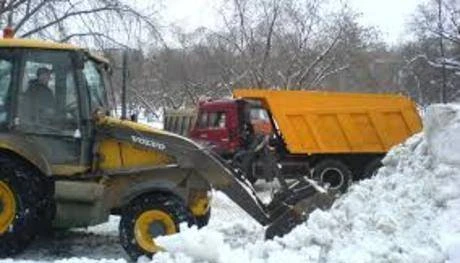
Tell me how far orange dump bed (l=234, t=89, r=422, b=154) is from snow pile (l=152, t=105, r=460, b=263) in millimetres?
9723

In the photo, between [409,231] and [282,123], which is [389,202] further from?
[282,123]

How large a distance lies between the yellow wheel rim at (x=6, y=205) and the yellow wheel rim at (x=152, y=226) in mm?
1370

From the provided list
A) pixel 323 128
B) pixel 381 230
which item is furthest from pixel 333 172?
pixel 381 230

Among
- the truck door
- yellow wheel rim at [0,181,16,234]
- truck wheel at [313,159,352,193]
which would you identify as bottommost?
truck wheel at [313,159,352,193]

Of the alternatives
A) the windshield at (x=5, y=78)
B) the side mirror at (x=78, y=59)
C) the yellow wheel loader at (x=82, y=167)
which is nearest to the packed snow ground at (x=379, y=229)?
the yellow wheel loader at (x=82, y=167)

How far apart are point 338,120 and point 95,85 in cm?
1027

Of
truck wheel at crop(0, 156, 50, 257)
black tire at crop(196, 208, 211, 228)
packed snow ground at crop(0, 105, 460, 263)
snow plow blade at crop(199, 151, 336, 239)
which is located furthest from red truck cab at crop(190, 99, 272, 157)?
truck wheel at crop(0, 156, 50, 257)

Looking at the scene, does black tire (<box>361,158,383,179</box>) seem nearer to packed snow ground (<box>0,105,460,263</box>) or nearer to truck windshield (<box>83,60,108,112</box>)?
packed snow ground (<box>0,105,460,263</box>)

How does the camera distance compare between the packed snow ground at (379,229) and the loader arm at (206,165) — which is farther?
the loader arm at (206,165)

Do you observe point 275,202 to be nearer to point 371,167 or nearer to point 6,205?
point 6,205

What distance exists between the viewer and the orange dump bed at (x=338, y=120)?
1898 cm

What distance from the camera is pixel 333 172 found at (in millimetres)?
19219

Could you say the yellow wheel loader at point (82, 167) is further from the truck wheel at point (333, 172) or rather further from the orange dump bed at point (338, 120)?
the truck wheel at point (333, 172)

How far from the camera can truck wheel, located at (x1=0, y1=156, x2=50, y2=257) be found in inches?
357
